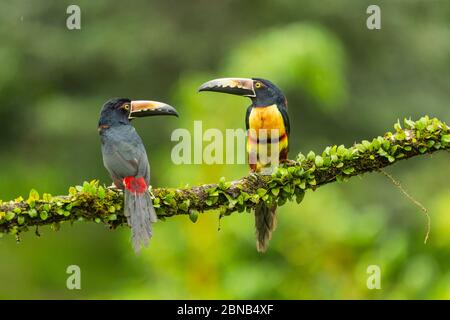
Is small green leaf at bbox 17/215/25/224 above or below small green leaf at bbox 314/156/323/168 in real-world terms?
below

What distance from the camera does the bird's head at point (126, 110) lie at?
271 inches

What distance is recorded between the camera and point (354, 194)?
13.8m

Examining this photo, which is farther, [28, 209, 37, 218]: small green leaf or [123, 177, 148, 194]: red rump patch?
[123, 177, 148, 194]: red rump patch

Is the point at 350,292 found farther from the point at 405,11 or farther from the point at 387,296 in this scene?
the point at 405,11

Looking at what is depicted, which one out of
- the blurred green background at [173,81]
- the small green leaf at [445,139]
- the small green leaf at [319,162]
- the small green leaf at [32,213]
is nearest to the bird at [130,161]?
the small green leaf at [32,213]

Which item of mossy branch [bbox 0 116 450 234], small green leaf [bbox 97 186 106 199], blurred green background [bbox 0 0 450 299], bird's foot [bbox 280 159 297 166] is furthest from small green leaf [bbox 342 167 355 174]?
blurred green background [bbox 0 0 450 299]

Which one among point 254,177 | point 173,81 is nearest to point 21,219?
point 254,177

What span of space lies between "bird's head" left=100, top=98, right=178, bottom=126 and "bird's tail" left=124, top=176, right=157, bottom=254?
2.60 ft

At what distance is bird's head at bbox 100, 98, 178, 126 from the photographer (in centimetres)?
689

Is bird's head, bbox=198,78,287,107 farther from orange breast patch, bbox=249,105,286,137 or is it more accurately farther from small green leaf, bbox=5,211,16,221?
small green leaf, bbox=5,211,16,221

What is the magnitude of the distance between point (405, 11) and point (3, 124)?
557 centimetres

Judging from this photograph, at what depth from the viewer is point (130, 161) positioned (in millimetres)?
6512
